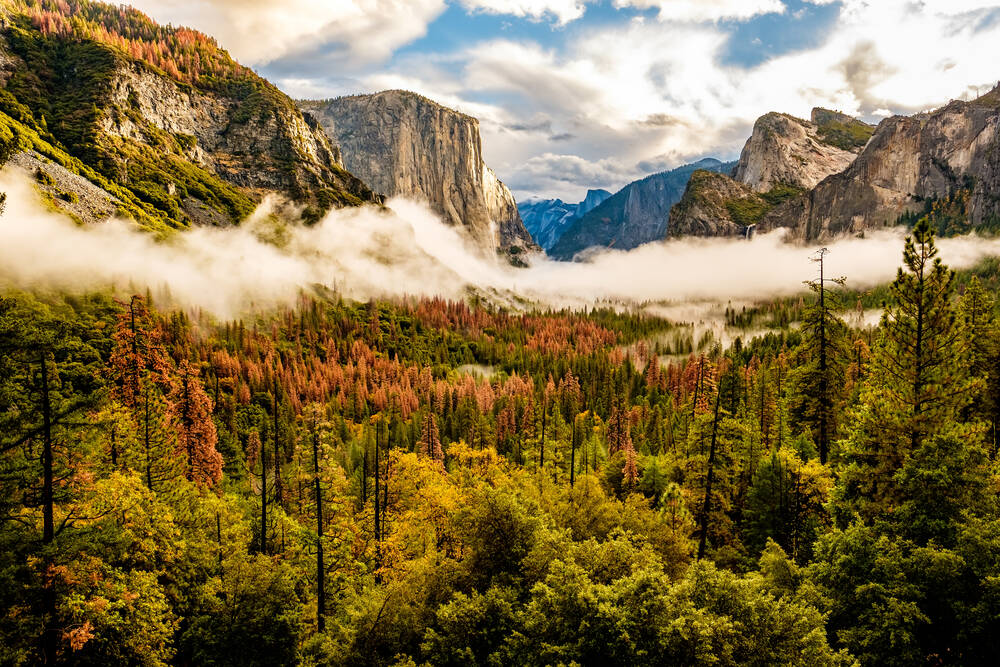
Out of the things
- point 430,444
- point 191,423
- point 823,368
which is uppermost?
point 823,368

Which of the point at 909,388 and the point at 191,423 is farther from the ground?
the point at 909,388

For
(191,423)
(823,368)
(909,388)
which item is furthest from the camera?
(191,423)

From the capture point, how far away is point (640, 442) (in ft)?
306

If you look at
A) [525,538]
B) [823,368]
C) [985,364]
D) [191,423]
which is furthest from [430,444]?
[985,364]

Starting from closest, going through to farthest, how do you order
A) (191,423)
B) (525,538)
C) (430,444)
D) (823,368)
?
(525,538) < (823,368) < (191,423) < (430,444)

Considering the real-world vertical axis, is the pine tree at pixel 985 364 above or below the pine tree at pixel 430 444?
above

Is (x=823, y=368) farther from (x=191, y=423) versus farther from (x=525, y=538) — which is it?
(x=191, y=423)

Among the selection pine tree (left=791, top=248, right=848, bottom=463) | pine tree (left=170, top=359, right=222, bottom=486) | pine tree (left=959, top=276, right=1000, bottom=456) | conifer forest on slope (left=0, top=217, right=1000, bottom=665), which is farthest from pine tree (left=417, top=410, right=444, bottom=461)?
pine tree (left=959, top=276, right=1000, bottom=456)

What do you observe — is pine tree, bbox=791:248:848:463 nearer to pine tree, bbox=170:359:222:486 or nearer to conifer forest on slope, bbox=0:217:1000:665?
conifer forest on slope, bbox=0:217:1000:665

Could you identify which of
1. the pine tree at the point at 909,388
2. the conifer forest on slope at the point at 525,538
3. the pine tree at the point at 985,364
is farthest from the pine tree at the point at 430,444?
the pine tree at the point at 985,364

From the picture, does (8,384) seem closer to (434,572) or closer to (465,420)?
(434,572)

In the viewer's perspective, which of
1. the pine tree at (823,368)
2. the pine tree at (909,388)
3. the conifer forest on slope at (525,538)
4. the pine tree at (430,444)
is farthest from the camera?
the pine tree at (430,444)

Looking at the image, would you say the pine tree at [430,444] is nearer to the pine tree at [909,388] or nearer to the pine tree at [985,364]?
the pine tree at [909,388]

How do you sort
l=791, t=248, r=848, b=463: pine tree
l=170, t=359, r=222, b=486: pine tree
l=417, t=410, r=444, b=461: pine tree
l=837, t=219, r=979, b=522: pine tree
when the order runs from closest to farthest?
l=837, t=219, r=979, b=522: pine tree, l=791, t=248, r=848, b=463: pine tree, l=170, t=359, r=222, b=486: pine tree, l=417, t=410, r=444, b=461: pine tree
